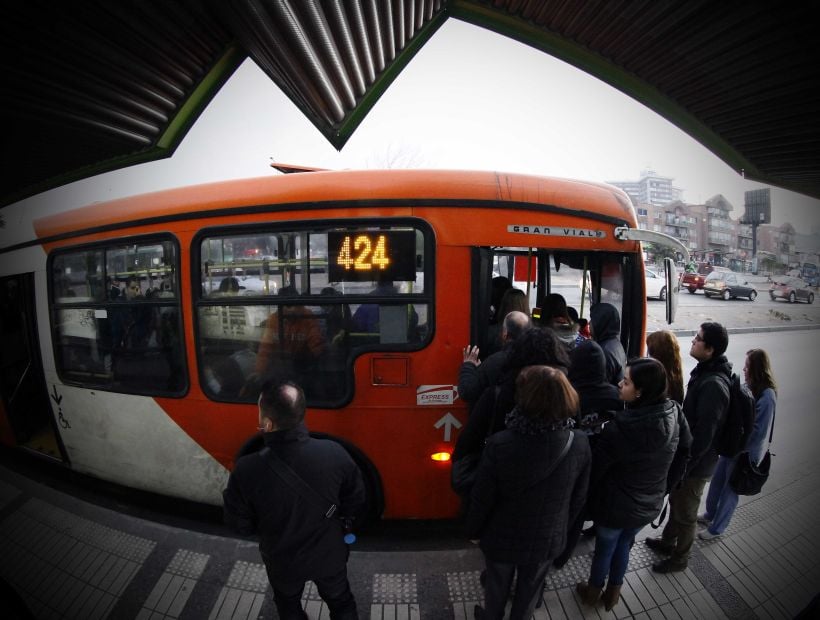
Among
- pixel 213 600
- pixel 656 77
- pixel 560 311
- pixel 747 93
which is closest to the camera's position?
pixel 213 600

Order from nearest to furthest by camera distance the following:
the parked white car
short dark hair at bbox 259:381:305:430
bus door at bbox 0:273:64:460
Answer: short dark hair at bbox 259:381:305:430, bus door at bbox 0:273:64:460, the parked white car

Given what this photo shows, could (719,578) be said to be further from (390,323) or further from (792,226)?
(792,226)

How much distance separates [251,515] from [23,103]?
5.87 m

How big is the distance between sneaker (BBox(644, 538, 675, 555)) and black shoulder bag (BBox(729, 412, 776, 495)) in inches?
27.7

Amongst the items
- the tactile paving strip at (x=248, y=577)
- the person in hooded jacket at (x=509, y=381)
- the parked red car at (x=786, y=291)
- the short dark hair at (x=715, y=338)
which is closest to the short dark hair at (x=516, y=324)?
the person in hooded jacket at (x=509, y=381)

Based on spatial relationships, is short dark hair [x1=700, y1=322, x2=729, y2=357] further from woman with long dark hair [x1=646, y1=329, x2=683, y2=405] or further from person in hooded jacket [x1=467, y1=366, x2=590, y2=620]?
person in hooded jacket [x1=467, y1=366, x2=590, y2=620]

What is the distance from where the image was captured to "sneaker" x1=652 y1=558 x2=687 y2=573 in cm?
254

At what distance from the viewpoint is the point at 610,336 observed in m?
2.91

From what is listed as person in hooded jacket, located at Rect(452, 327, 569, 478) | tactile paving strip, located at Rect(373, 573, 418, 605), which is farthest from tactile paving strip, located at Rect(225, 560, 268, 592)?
person in hooded jacket, located at Rect(452, 327, 569, 478)

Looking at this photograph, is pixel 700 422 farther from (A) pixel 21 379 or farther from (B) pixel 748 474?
(A) pixel 21 379

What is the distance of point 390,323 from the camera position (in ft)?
8.16

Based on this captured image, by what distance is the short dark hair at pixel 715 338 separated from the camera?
2.32 m

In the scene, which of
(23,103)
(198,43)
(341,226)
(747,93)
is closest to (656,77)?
(747,93)

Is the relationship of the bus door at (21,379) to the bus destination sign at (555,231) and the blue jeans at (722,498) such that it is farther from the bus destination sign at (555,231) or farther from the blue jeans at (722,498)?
the blue jeans at (722,498)
